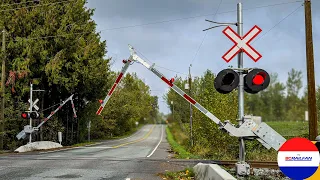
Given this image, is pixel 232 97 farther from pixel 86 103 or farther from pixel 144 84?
pixel 144 84

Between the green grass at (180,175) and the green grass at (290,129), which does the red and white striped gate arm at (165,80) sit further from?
the green grass at (290,129)

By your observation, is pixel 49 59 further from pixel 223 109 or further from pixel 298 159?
pixel 298 159

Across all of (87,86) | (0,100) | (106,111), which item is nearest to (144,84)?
(106,111)

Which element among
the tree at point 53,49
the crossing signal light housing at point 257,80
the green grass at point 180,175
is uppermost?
the tree at point 53,49

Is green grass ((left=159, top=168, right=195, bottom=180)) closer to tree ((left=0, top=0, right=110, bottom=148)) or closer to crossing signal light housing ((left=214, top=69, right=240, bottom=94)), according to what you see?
crossing signal light housing ((left=214, top=69, right=240, bottom=94))

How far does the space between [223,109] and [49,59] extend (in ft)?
55.0

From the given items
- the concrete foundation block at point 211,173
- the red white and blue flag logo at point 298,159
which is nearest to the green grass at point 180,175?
the concrete foundation block at point 211,173

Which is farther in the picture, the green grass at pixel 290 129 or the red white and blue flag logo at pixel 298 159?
the green grass at pixel 290 129

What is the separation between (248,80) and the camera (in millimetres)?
8031

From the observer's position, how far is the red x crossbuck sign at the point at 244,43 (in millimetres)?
8516

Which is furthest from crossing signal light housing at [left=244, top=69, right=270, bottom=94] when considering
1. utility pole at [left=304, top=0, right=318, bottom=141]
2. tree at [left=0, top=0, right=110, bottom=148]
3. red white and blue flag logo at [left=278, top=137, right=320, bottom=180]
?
tree at [left=0, top=0, right=110, bottom=148]

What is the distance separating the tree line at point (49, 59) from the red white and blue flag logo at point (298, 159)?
82.4 feet

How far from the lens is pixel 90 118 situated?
4791 cm

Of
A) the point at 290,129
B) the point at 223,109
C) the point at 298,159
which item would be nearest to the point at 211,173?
the point at 298,159
